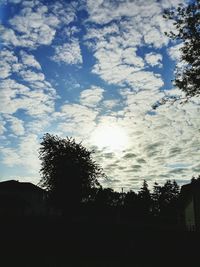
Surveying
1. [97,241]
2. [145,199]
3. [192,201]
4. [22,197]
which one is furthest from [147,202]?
[97,241]

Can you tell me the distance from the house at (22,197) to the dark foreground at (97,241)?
24868mm

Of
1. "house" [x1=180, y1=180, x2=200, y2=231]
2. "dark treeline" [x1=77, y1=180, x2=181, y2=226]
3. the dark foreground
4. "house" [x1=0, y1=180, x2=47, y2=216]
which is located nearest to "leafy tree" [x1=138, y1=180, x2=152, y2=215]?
"dark treeline" [x1=77, y1=180, x2=181, y2=226]

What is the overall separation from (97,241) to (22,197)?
3103cm

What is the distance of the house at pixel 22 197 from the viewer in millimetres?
47438

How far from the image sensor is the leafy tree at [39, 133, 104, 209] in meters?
45.6

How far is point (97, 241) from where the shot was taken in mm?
23094

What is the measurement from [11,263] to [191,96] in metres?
14.5

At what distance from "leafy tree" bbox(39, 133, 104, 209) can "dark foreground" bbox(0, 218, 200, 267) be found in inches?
860

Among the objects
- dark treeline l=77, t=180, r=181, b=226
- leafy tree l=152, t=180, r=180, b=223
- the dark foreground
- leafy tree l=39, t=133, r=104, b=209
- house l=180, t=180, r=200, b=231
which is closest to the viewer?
the dark foreground

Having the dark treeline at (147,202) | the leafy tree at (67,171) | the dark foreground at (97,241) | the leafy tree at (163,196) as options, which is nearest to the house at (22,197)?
the leafy tree at (67,171)

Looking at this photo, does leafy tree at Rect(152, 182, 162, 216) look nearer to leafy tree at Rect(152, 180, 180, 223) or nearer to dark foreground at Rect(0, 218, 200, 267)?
leafy tree at Rect(152, 180, 180, 223)

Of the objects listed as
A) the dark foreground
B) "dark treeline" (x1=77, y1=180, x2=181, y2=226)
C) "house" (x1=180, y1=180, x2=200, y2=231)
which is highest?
"dark treeline" (x1=77, y1=180, x2=181, y2=226)

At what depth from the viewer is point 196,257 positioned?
20.6 metres

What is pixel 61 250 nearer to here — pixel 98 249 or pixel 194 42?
pixel 98 249
